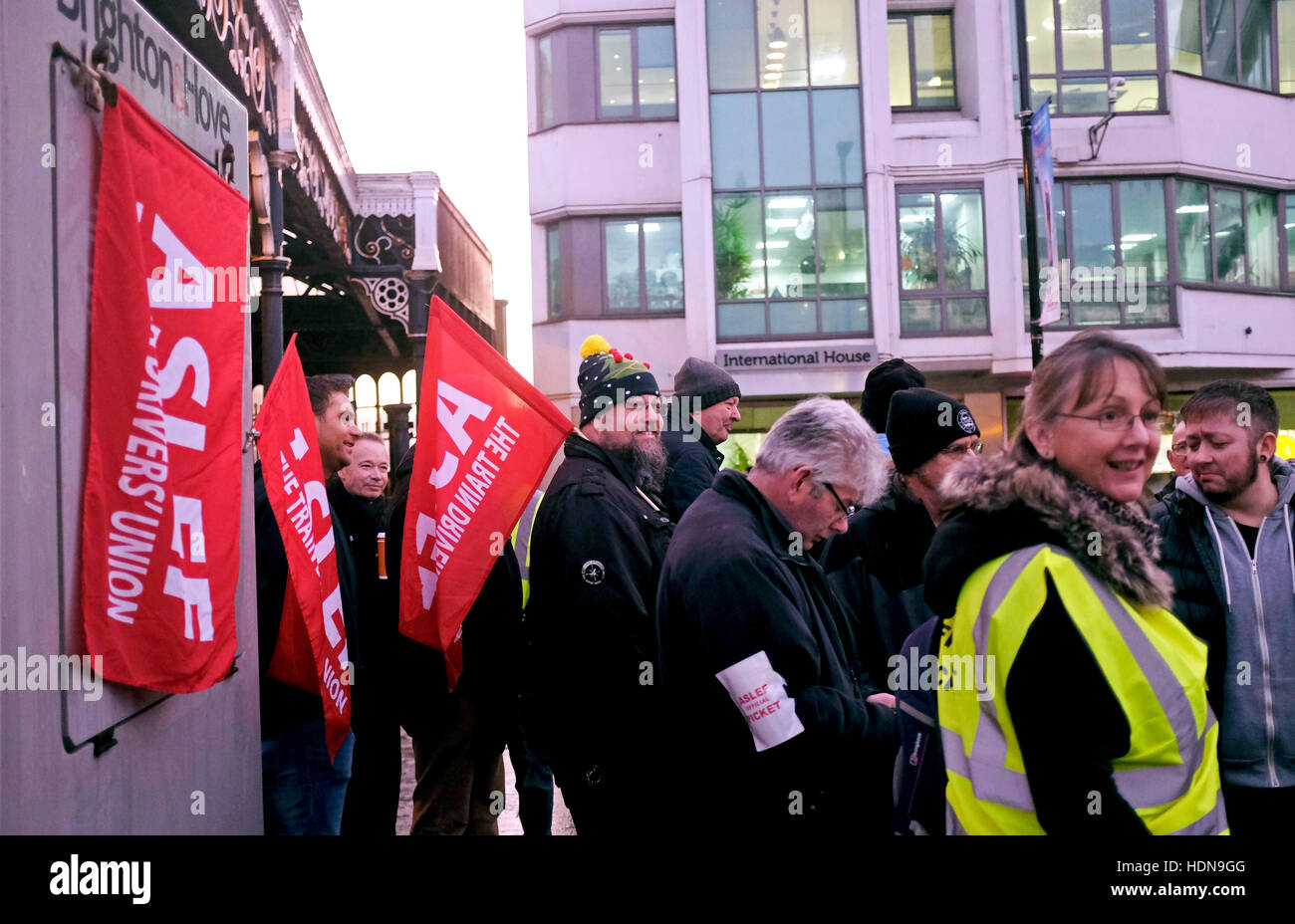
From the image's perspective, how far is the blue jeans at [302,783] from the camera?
13.1 feet

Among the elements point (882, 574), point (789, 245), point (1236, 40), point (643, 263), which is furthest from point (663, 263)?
point (882, 574)

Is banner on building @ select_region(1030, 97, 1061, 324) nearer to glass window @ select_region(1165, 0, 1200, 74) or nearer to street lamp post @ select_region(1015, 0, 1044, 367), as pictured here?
street lamp post @ select_region(1015, 0, 1044, 367)

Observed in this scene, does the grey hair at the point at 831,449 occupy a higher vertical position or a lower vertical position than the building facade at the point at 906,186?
lower

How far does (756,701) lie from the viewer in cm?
279

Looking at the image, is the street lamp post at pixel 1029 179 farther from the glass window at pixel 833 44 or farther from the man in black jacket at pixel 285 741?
the man in black jacket at pixel 285 741

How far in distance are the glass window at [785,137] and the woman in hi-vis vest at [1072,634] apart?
19922 millimetres

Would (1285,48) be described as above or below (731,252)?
above

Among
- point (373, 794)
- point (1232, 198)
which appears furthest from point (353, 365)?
point (373, 794)

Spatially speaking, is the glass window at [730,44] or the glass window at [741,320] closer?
the glass window at [741,320]

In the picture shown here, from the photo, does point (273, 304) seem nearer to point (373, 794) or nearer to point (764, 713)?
point (373, 794)

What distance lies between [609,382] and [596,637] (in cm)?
120

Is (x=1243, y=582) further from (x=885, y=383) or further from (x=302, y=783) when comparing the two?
(x=302, y=783)

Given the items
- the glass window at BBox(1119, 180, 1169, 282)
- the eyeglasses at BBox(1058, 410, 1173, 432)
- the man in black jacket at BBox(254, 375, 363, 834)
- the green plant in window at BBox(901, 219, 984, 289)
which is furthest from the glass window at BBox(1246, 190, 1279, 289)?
the eyeglasses at BBox(1058, 410, 1173, 432)

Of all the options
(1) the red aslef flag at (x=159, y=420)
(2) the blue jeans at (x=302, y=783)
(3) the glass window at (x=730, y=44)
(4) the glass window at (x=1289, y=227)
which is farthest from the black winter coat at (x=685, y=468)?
(4) the glass window at (x=1289, y=227)
